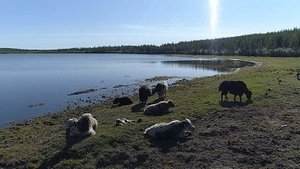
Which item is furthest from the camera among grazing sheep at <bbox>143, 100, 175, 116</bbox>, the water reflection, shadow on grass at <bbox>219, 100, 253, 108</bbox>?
the water reflection

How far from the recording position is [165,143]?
1700 cm

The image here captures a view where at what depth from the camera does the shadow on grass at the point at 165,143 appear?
16.4 meters

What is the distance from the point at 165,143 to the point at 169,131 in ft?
2.55

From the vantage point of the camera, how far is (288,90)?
27625 millimetres

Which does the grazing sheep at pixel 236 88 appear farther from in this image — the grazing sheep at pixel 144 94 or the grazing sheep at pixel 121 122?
the grazing sheep at pixel 121 122

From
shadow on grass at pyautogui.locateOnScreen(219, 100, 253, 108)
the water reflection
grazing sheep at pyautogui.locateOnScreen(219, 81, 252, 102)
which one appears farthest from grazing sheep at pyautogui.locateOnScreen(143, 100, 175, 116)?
the water reflection

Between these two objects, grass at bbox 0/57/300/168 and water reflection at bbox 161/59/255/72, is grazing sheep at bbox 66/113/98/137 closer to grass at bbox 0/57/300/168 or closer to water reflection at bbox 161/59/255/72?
grass at bbox 0/57/300/168

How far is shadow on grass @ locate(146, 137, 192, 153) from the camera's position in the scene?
16.4 metres

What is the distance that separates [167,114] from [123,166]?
7639mm

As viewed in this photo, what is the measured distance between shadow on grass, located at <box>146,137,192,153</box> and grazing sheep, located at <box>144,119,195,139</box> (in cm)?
21

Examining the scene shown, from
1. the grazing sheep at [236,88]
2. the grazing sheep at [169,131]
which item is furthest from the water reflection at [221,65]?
the grazing sheep at [169,131]

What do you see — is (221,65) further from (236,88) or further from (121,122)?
(121,122)

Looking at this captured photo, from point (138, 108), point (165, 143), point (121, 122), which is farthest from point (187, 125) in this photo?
Result: point (138, 108)

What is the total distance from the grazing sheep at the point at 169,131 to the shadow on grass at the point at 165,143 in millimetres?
214
